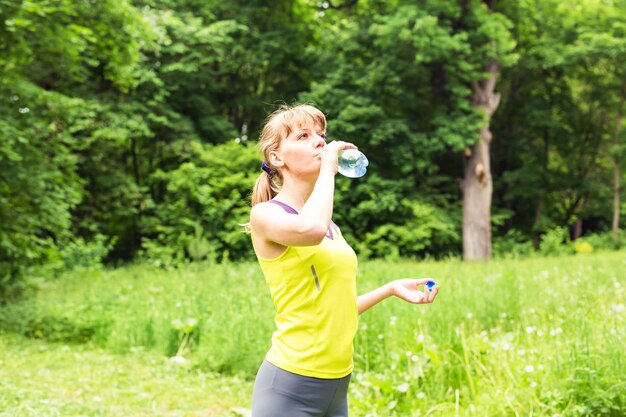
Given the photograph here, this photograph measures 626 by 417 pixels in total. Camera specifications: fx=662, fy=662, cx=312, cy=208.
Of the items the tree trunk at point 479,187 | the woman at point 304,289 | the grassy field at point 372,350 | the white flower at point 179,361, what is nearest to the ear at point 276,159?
the woman at point 304,289

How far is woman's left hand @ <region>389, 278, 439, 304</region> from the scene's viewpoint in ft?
8.27

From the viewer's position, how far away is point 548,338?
16.2 ft

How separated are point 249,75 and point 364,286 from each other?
15757 mm

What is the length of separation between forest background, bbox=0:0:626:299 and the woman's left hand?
11.7 meters

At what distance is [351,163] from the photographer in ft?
8.00

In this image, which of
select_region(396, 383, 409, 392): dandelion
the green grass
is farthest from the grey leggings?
the green grass

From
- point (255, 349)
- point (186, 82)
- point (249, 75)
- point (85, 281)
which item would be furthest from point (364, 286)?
point (249, 75)

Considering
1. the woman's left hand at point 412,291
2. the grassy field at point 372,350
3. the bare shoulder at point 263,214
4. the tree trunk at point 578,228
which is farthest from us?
the tree trunk at point 578,228

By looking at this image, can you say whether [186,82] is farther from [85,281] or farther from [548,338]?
[548,338]

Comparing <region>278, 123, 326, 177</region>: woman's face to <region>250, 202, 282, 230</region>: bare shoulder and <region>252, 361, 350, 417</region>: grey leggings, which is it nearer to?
<region>250, 202, 282, 230</region>: bare shoulder

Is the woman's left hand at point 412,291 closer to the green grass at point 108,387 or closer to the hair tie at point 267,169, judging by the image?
the hair tie at point 267,169

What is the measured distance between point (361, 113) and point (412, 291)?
16.8 metres

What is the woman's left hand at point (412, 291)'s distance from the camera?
2520 mm

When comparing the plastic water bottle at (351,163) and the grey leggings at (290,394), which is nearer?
the grey leggings at (290,394)
